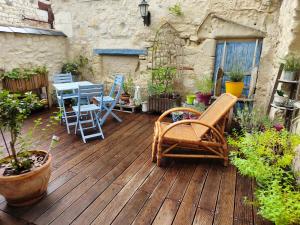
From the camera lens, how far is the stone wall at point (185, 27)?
133 inches

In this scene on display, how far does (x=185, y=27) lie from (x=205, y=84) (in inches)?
46.6

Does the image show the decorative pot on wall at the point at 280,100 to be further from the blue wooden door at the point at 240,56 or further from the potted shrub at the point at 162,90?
the potted shrub at the point at 162,90

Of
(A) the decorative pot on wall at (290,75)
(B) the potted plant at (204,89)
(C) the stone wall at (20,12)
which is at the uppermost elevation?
(C) the stone wall at (20,12)

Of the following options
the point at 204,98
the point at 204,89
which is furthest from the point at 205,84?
the point at 204,98

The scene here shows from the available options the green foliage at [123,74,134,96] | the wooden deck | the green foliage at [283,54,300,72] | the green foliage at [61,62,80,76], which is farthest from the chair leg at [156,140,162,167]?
the green foliage at [61,62,80,76]

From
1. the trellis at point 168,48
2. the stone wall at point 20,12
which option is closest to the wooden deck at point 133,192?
the trellis at point 168,48

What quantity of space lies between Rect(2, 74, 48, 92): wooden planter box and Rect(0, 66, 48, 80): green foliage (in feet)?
0.19

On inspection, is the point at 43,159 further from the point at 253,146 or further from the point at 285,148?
the point at 285,148

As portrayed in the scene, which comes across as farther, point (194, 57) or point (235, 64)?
point (194, 57)

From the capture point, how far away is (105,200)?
73.9 inches

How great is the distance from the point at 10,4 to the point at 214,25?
5.90m

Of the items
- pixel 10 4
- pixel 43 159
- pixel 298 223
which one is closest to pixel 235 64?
pixel 298 223

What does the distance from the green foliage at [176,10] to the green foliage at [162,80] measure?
3.38 ft

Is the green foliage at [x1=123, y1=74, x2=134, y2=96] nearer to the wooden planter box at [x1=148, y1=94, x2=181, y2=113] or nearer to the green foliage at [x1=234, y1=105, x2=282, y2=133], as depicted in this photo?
the wooden planter box at [x1=148, y1=94, x2=181, y2=113]
